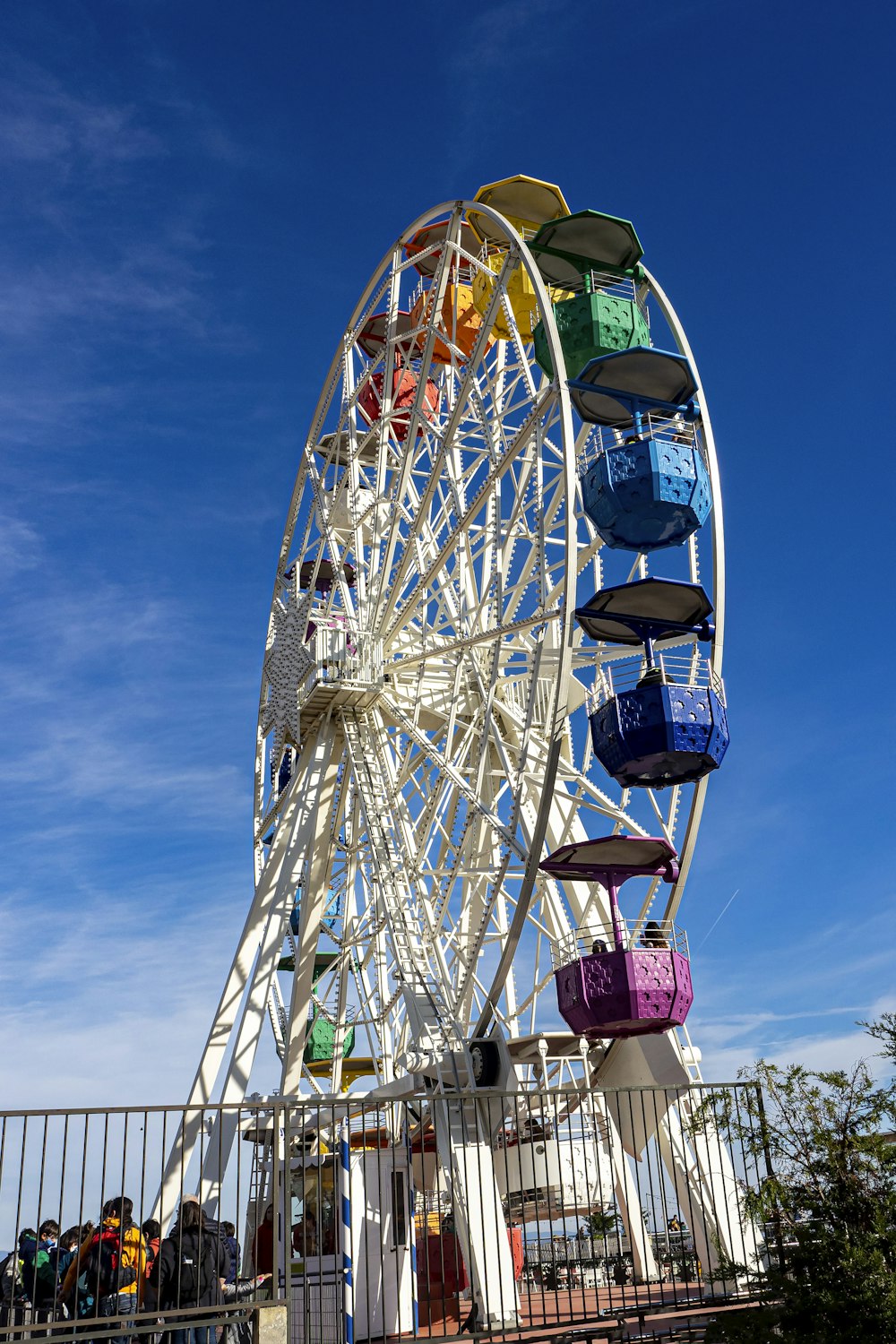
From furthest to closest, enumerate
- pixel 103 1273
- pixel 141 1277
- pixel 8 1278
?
pixel 8 1278, pixel 103 1273, pixel 141 1277

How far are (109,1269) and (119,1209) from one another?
1.20 feet

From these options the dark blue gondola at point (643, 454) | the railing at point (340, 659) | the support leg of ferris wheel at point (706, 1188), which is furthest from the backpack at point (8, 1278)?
the railing at point (340, 659)

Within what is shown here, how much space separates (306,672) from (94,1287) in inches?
458

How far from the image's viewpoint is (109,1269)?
27.1 feet

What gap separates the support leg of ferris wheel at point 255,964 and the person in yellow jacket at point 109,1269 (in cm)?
762

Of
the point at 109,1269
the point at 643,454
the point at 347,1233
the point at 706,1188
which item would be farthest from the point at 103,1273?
the point at 643,454

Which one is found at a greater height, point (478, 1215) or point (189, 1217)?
point (478, 1215)

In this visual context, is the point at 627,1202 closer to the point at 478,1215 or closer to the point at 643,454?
the point at 478,1215

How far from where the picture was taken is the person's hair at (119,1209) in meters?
8.13

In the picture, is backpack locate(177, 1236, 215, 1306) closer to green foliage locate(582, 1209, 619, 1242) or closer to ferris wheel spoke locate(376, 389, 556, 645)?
green foliage locate(582, 1209, 619, 1242)

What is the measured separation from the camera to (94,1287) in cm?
821

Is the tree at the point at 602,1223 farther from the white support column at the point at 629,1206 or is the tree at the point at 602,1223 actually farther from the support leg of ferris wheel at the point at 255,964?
the support leg of ferris wheel at the point at 255,964

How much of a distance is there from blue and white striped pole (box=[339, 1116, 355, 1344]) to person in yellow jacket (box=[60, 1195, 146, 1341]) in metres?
1.61

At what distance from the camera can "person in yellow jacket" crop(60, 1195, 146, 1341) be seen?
7750 millimetres
